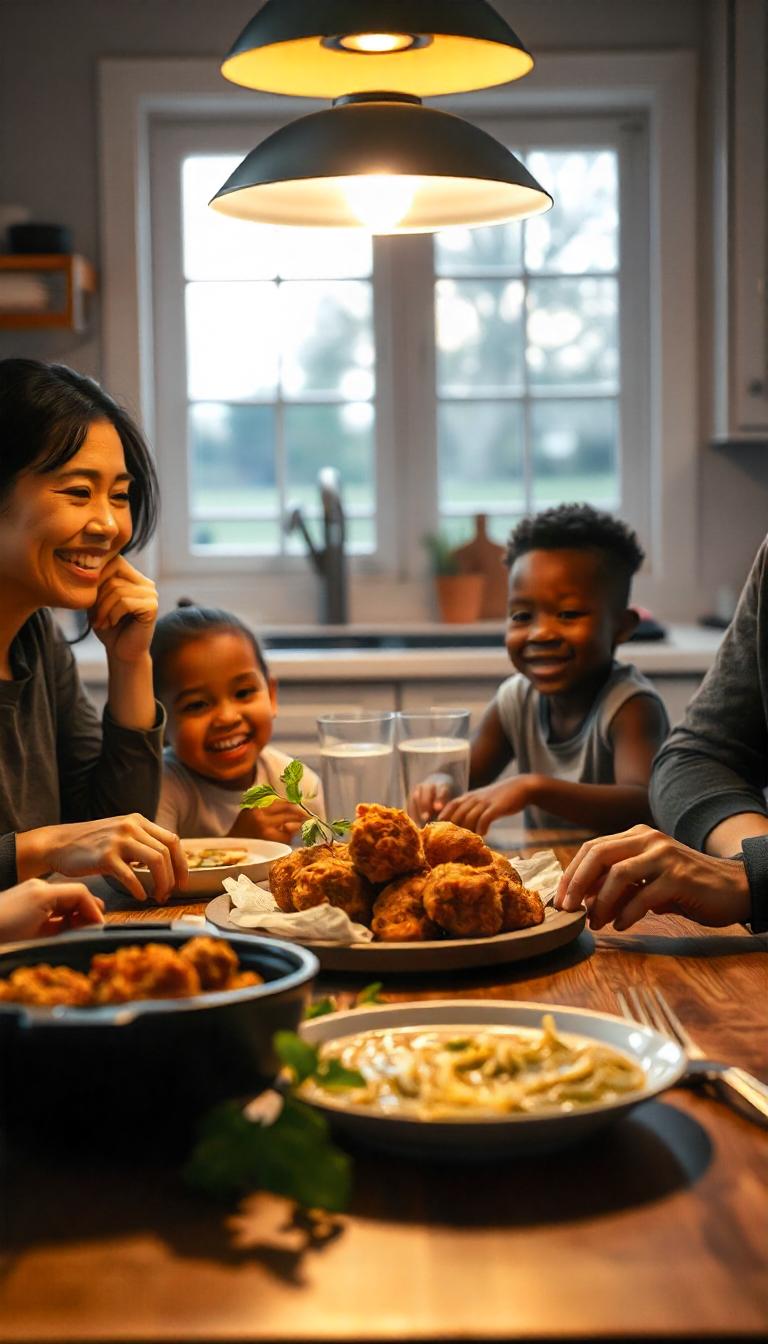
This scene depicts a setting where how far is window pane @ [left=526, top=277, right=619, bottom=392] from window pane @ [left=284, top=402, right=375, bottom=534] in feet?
1.61

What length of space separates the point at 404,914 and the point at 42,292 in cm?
272

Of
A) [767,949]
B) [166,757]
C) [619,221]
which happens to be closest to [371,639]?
[619,221]

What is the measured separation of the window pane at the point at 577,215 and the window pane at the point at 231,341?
0.74 m

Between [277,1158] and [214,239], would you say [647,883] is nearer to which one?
[277,1158]

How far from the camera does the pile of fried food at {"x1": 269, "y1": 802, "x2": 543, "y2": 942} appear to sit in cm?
115

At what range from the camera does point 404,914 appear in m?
1.17

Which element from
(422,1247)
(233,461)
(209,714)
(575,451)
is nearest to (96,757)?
(209,714)

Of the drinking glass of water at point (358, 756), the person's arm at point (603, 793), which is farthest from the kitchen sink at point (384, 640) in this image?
the drinking glass of water at point (358, 756)

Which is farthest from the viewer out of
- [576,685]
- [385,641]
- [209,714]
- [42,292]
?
[385,641]

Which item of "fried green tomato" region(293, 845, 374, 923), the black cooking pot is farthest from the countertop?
the black cooking pot

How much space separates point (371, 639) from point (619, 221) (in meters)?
1.33

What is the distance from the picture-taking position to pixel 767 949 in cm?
126

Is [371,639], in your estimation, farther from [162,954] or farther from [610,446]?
[162,954]

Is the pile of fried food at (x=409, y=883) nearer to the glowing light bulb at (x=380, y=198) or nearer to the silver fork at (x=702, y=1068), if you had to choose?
the silver fork at (x=702, y=1068)
